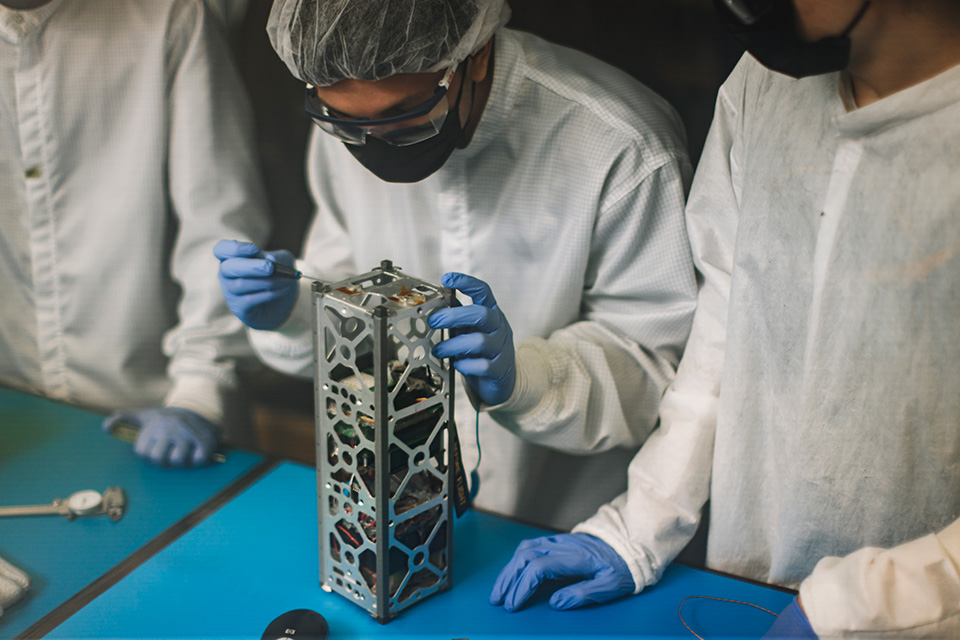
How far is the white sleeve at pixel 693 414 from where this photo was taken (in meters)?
0.90

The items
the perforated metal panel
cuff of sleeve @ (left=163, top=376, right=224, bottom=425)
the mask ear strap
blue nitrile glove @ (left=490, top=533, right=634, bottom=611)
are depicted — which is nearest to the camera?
the mask ear strap

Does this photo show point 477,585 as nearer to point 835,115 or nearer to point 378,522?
point 378,522

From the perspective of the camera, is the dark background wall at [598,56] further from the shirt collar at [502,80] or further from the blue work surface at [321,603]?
the blue work surface at [321,603]

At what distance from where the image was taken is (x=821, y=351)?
0.80 m

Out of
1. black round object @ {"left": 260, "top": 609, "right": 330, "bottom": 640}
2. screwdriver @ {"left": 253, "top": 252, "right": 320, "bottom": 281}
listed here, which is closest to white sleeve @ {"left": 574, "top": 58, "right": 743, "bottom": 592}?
black round object @ {"left": 260, "top": 609, "right": 330, "bottom": 640}

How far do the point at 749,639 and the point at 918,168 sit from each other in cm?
55

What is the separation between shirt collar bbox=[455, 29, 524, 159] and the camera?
1.02 metres

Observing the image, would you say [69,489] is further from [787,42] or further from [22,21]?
[787,42]

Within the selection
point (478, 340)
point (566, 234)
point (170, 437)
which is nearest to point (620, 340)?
point (566, 234)

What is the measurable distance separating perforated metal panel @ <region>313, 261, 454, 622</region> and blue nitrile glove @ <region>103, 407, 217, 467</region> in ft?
1.43

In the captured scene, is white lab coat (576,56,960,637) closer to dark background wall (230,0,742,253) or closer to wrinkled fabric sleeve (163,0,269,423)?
dark background wall (230,0,742,253)

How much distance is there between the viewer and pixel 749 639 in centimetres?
84

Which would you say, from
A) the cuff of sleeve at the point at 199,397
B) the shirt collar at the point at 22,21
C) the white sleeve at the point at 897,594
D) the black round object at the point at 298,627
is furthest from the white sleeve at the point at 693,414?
the shirt collar at the point at 22,21

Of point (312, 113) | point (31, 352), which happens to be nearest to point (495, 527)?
point (312, 113)
